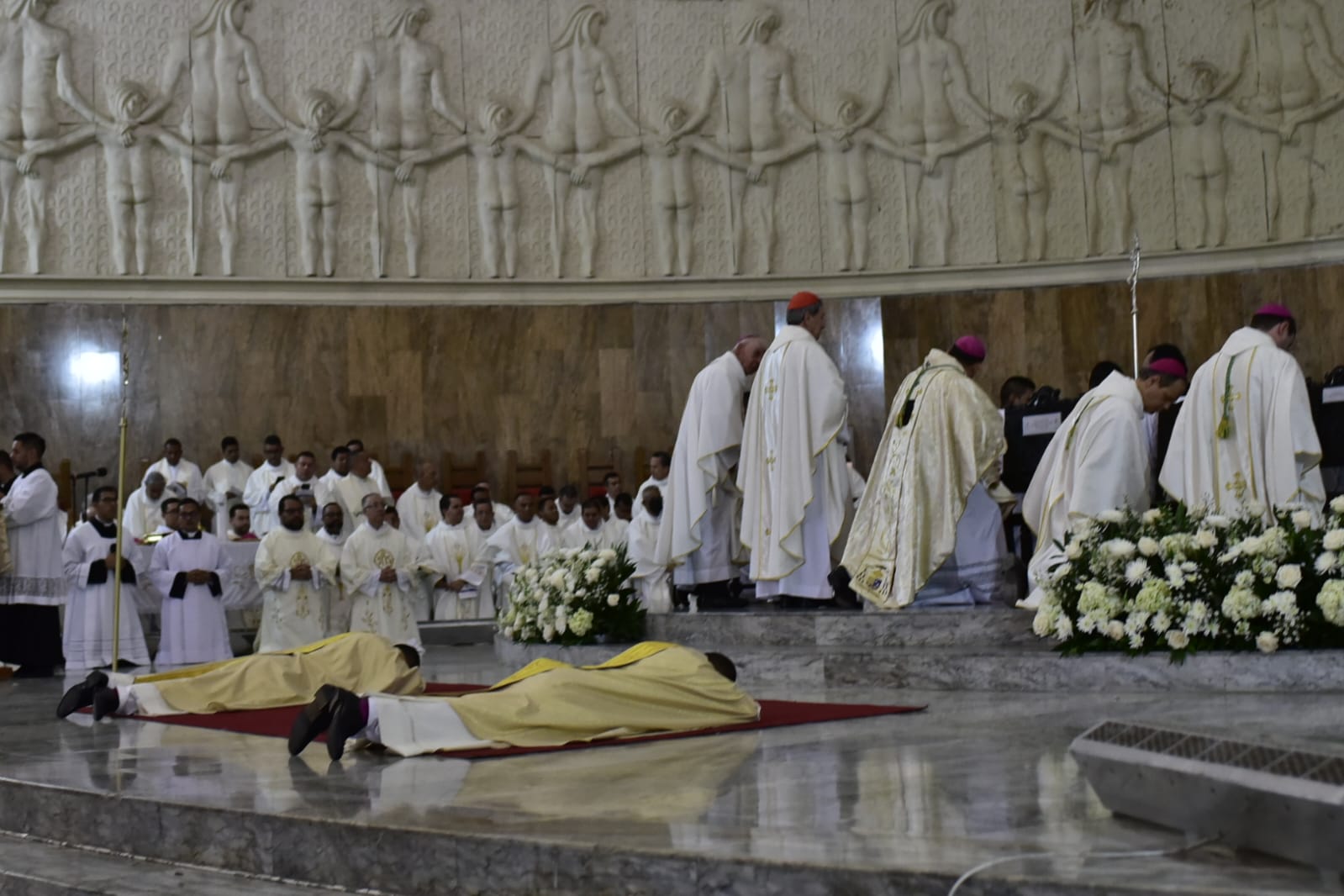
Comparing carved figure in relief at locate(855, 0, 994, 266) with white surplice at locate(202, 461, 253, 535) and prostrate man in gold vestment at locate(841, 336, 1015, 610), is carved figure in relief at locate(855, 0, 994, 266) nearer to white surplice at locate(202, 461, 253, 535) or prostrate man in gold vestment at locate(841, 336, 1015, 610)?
white surplice at locate(202, 461, 253, 535)

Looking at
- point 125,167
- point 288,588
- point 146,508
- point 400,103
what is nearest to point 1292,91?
point 400,103

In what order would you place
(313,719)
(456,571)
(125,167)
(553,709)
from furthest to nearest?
(125,167) → (456,571) → (553,709) → (313,719)

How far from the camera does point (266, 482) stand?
53.8 feet

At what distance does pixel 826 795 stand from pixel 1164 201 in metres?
14.4

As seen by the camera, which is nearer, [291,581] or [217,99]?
[291,581]

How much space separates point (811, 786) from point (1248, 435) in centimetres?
450

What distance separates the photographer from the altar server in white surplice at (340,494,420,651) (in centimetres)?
1329

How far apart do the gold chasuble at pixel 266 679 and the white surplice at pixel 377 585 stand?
4936 millimetres

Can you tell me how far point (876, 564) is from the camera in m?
8.74

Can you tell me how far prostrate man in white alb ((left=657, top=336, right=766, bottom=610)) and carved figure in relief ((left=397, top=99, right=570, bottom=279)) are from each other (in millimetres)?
8577

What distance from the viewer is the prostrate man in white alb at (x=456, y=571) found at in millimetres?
14820

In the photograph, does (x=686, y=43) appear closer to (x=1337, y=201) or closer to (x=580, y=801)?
(x=1337, y=201)

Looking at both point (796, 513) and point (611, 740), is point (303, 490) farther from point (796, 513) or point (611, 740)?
point (611, 740)

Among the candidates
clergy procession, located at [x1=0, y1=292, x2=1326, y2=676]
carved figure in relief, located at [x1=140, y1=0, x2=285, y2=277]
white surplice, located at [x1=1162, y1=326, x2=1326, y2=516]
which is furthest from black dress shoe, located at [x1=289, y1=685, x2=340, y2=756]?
carved figure in relief, located at [x1=140, y1=0, x2=285, y2=277]
